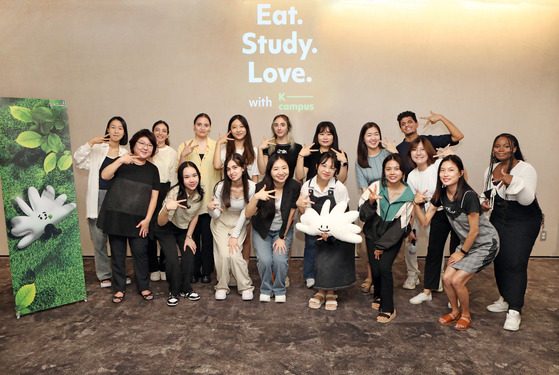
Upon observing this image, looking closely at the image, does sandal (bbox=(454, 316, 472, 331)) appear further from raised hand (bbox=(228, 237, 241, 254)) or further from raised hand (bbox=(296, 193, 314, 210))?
raised hand (bbox=(228, 237, 241, 254))

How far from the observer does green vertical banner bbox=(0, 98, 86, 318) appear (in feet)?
9.13

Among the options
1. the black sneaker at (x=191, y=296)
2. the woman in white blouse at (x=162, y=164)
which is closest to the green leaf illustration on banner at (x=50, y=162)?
the woman in white blouse at (x=162, y=164)

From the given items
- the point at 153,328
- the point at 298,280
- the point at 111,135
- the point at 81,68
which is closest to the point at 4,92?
the point at 81,68

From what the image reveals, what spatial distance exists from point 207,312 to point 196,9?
3217mm

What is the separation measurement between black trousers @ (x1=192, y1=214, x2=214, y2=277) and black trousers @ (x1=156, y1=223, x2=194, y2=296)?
267 millimetres

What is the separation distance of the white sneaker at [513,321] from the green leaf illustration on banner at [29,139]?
3601 millimetres

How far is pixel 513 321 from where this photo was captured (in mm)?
2697

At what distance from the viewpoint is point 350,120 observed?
175 inches

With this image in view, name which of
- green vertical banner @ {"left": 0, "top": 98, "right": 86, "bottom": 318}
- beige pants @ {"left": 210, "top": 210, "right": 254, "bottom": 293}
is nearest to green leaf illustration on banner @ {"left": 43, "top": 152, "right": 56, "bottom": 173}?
green vertical banner @ {"left": 0, "top": 98, "right": 86, "bottom": 318}

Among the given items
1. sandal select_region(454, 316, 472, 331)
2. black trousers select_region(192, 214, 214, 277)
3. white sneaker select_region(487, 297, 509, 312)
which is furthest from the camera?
black trousers select_region(192, 214, 214, 277)

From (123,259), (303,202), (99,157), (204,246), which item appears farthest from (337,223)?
(99,157)

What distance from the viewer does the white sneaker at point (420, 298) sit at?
3.12 m

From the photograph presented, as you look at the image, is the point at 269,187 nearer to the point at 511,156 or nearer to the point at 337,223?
the point at 337,223

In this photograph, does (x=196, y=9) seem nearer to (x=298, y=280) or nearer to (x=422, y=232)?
(x=298, y=280)
